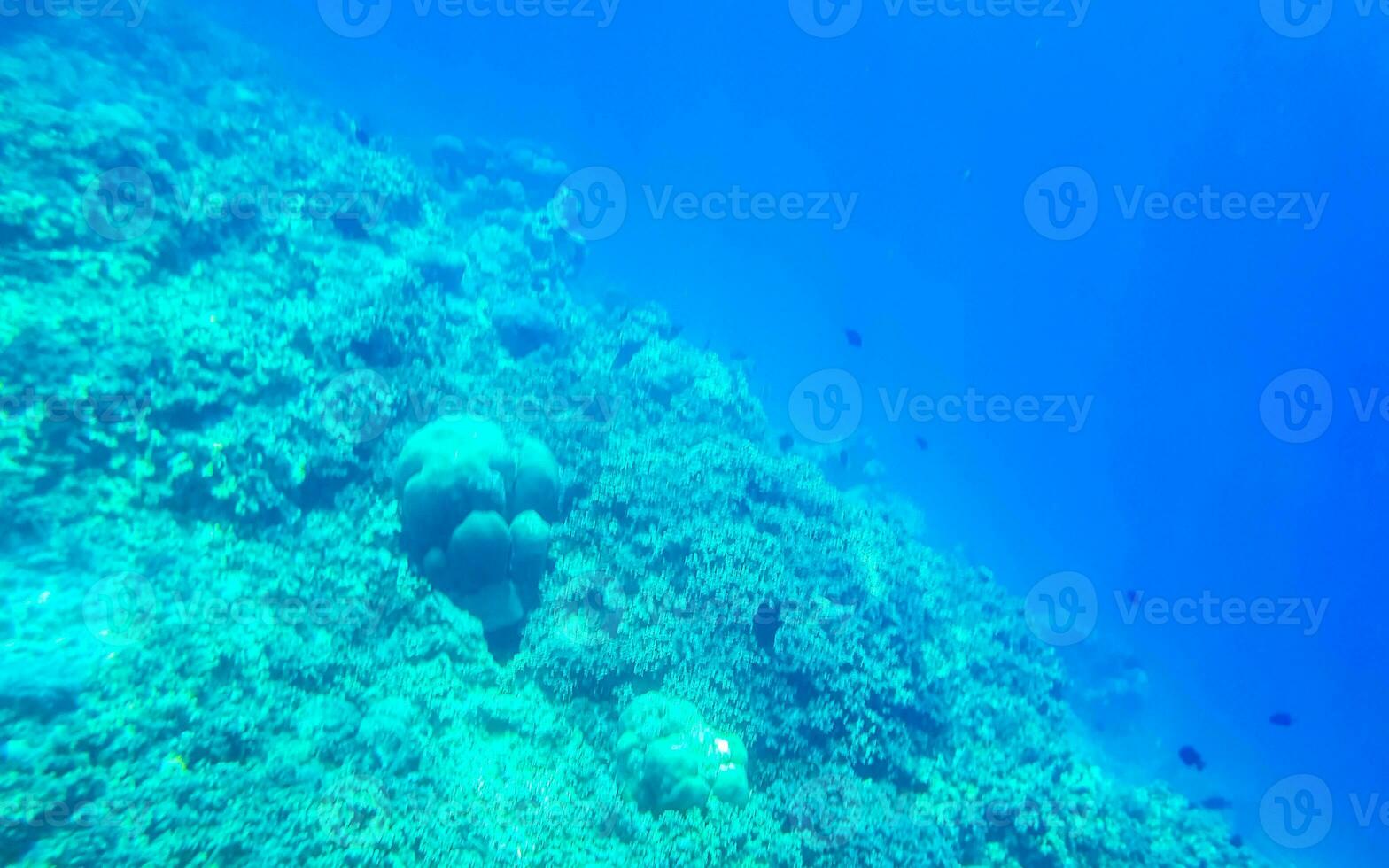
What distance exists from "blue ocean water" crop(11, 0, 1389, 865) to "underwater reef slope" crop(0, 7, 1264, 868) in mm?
21939

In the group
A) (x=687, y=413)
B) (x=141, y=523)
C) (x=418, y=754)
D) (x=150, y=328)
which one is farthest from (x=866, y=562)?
(x=150, y=328)

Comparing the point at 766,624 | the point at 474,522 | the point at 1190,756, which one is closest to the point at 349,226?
the point at 474,522

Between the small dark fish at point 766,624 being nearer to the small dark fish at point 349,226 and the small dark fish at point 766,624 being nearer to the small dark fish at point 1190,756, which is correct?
the small dark fish at point 1190,756

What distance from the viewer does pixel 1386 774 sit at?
140ft

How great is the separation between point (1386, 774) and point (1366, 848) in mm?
13731

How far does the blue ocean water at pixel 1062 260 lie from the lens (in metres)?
49.1

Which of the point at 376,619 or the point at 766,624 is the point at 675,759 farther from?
the point at 376,619

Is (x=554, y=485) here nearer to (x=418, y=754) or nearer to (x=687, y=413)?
(x=418, y=754)

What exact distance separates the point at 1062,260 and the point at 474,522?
111 m

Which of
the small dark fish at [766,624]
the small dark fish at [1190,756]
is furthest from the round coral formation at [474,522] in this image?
the small dark fish at [1190,756]

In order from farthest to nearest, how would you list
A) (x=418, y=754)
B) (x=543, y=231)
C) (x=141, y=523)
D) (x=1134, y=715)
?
(x=1134, y=715) → (x=543, y=231) → (x=141, y=523) → (x=418, y=754)

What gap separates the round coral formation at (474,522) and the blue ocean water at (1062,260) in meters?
25.0

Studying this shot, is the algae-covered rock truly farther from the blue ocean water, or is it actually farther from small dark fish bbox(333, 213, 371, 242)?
the blue ocean water

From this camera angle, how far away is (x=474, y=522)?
729 centimetres
